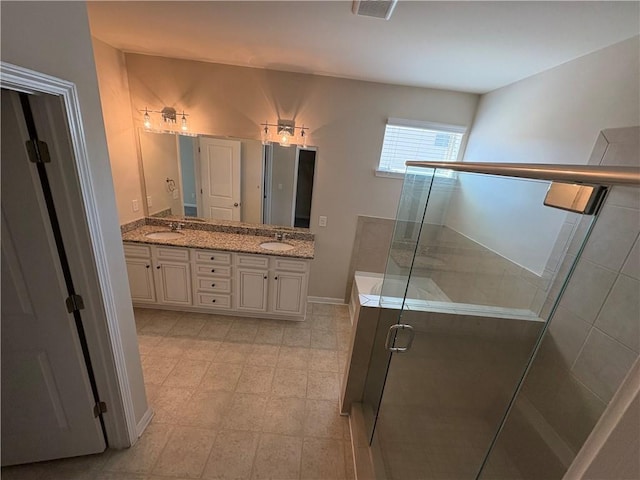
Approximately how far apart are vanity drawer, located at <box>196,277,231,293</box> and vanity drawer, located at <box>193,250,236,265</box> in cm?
20

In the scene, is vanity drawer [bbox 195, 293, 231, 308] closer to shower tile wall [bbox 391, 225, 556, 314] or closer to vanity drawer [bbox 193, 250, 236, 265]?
vanity drawer [bbox 193, 250, 236, 265]

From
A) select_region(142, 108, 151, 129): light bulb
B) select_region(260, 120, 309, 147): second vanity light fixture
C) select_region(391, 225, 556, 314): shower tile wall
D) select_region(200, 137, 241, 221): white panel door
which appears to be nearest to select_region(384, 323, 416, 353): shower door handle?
select_region(391, 225, 556, 314): shower tile wall

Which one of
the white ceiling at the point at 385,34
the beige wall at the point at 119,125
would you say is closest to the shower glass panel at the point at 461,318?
the white ceiling at the point at 385,34

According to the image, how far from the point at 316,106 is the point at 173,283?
2.51 metres

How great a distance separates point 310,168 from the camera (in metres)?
2.94

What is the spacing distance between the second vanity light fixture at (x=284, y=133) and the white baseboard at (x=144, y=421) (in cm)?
261

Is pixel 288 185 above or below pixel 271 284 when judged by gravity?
above

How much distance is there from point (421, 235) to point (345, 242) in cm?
136

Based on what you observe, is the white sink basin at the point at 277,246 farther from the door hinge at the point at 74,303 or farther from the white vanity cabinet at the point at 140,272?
the door hinge at the point at 74,303

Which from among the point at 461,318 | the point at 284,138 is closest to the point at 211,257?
the point at 284,138

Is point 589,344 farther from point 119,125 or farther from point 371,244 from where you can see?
point 119,125

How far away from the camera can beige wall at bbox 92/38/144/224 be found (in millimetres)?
2342

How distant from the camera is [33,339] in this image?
1234mm

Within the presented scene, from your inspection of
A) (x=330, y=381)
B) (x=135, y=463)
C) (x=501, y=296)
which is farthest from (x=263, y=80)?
(x=135, y=463)
